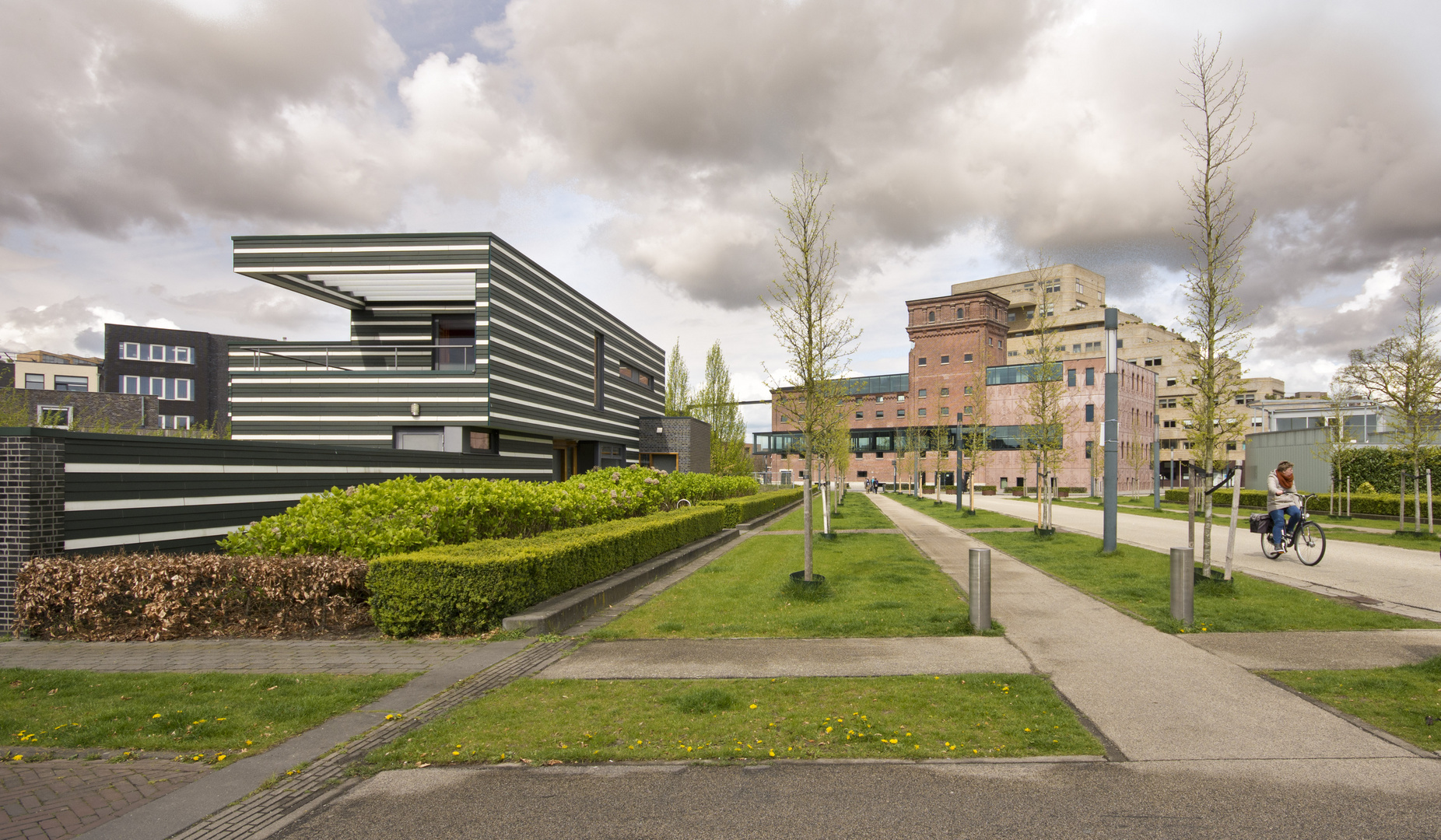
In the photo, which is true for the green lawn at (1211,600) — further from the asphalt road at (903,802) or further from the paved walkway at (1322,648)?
the asphalt road at (903,802)

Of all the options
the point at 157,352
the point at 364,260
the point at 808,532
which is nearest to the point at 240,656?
the point at 808,532

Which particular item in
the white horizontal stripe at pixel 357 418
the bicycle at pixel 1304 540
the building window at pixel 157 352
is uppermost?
the building window at pixel 157 352

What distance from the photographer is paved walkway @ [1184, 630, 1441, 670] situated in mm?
6363

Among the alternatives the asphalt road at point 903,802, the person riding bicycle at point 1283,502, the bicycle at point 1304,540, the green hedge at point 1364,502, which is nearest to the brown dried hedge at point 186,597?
the asphalt road at point 903,802

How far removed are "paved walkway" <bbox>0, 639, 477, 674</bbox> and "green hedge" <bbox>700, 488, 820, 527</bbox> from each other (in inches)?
545

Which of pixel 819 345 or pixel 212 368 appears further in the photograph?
pixel 212 368

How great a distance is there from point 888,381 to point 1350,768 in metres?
108

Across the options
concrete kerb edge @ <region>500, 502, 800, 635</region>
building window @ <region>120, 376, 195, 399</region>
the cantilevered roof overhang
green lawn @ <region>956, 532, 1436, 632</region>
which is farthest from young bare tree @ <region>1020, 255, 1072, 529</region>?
building window @ <region>120, 376, 195, 399</region>

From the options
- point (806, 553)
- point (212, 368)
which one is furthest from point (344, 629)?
point (212, 368)

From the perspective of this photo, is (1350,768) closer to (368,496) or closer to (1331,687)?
(1331,687)

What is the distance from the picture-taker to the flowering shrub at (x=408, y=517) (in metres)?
8.92

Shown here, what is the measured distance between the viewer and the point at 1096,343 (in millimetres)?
95438

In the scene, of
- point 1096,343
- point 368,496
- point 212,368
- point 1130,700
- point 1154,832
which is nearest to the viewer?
point 1154,832

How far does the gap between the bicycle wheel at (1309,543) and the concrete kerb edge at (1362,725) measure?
916cm
